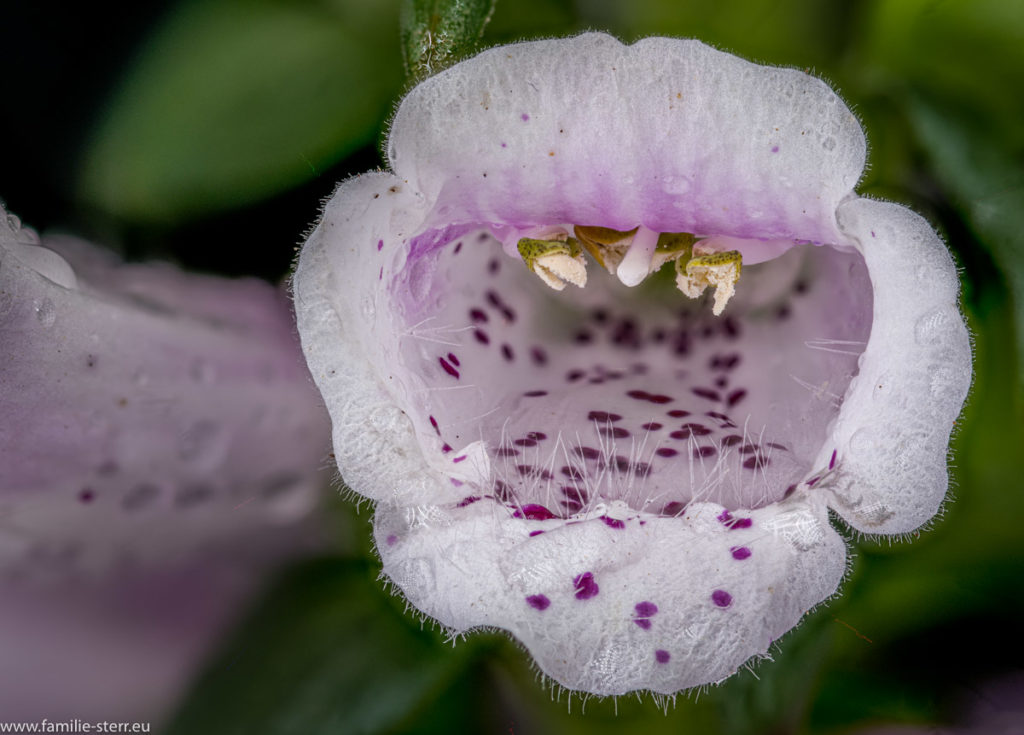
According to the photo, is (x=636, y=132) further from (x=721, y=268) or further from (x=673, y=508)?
(x=673, y=508)

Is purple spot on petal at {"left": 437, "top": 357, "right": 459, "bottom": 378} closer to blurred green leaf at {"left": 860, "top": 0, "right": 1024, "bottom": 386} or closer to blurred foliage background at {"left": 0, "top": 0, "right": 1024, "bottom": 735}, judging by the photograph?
blurred foliage background at {"left": 0, "top": 0, "right": 1024, "bottom": 735}

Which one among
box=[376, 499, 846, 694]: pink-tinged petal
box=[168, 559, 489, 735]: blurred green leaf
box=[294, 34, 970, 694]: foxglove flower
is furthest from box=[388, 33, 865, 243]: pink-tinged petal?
box=[168, 559, 489, 735]: blurred green leaf

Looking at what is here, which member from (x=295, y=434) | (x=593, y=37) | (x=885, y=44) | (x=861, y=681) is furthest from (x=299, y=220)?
(x=861, y=681)

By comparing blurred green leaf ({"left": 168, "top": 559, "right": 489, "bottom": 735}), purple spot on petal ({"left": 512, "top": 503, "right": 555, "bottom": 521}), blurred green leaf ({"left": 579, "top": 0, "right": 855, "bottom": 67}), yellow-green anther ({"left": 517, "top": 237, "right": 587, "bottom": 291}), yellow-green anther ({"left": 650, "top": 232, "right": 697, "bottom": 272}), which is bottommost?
blurred green leaf ({"left": 168, "top": 559, "right": 489, "bottom": 735})

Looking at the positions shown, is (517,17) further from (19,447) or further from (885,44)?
(19,447)

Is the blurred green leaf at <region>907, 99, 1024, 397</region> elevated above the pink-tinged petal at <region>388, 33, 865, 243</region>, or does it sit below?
below

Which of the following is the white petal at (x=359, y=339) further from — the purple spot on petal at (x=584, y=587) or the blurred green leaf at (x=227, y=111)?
the blurred green leaf at (x=227, y=111)

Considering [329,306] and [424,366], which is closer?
[329,306]

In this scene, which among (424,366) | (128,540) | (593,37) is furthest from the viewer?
(128,540)
